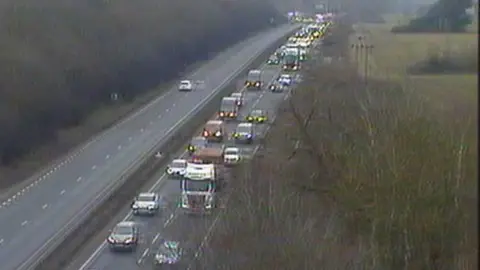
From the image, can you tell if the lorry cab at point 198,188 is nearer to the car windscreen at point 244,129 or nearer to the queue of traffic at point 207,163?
the queue of traffic at point 207,163

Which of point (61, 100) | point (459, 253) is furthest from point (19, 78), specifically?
point (459, 253)

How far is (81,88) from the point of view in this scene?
1667 centimetres

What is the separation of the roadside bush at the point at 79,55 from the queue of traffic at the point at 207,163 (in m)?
1.73

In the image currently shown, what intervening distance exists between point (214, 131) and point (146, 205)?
4.66 metres

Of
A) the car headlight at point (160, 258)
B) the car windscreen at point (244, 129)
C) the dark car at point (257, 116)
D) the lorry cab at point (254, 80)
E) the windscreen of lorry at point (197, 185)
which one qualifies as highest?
the car headlight at point (160, 258)

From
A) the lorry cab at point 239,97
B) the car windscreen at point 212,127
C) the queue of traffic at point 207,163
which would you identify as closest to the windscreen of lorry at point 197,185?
the queue of traffic at point 207,163

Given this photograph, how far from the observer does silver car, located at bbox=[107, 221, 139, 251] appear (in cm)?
800

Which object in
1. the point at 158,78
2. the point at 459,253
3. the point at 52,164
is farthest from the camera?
the point at 158,78

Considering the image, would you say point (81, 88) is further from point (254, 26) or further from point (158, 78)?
point (254, 26)

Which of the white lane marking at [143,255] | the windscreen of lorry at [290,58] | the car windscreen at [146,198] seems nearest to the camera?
the white lane marking at [143,255]

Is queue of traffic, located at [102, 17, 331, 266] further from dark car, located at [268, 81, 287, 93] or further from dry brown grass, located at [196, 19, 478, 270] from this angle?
dry brown grass, located at [196, 19, 478, 270]

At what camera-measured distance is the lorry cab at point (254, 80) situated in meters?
19.0

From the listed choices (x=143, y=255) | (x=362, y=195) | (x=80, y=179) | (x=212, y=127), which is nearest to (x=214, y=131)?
(x=212, y=127)

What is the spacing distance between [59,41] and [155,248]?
32.2ft
